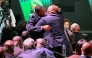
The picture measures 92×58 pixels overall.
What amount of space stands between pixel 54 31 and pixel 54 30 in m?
0.02

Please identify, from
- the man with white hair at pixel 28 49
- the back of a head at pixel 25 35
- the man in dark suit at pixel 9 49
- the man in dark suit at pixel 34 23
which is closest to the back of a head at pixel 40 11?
→ the man in dark suit at pixel 34 23

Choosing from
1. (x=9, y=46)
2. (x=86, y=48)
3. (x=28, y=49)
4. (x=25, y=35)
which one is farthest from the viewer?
(x=25, y=35)

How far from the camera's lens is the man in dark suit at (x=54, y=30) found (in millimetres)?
7508

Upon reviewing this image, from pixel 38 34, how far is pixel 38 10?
1.54ft

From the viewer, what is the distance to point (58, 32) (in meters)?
7.58

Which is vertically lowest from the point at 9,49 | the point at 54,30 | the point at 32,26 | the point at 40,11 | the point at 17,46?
the point at 17,46

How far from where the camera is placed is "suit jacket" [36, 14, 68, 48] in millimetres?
7504

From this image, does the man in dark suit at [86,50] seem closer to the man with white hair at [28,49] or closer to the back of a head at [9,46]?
the man with white hair at [28,49]

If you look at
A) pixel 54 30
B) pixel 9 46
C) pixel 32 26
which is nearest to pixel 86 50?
pixel 9 46

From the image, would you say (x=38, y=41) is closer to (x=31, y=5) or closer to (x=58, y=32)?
(x=58, y=32)

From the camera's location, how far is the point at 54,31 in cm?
757

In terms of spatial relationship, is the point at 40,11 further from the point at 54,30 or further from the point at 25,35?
the point at 25,35

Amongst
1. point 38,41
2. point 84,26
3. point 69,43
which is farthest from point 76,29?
point 84,26

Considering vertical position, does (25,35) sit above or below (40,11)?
below
